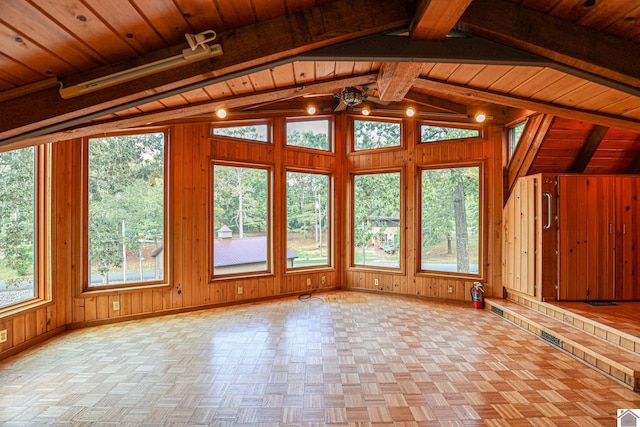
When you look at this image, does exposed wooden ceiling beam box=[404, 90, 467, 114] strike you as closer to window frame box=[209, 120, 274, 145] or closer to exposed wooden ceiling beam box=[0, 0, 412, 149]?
window frame box=[209, 120, 274, 145]

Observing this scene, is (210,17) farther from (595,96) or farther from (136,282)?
(136,282)

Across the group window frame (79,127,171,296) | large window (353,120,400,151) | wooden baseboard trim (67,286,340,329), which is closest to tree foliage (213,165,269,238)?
window frame (79,127,171,296)

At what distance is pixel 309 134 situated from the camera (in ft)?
18.7

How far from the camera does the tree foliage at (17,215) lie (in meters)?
3.17

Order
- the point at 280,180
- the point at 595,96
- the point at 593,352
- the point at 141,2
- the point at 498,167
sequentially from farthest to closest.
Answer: the point at 280,180 → the point at 498,167 → the point at 593,352 → the point at 595,96 → the point at 141,2

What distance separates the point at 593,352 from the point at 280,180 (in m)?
4.37

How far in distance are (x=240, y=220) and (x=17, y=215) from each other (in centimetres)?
256

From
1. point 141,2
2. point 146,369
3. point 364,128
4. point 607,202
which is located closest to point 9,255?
point 146,369

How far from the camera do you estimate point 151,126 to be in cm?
428

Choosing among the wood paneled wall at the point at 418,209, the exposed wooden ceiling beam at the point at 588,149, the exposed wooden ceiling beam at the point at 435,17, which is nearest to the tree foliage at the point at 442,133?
the wood paneled wall at the point at 418,209

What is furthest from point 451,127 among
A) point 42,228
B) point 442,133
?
point 42,228

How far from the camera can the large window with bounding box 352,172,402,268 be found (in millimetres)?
5535

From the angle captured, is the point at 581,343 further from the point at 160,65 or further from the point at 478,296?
the point at 160,65

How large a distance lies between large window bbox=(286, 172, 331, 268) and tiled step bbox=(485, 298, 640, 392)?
2952mm
